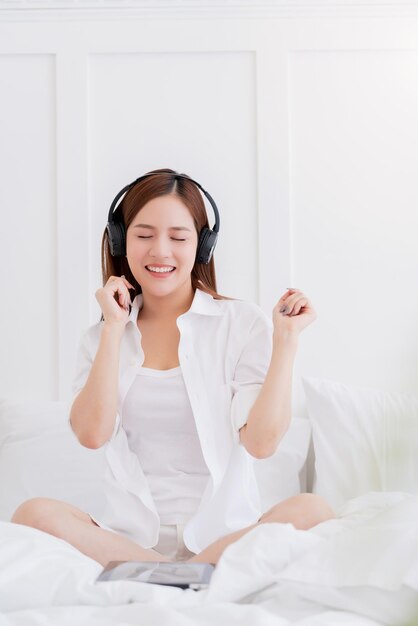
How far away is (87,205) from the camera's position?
8.68 ft

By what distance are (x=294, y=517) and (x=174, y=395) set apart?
15.5 inches

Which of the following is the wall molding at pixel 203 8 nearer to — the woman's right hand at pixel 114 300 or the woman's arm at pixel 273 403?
the woman's right hand at pixel 114 300

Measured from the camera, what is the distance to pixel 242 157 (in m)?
2.64

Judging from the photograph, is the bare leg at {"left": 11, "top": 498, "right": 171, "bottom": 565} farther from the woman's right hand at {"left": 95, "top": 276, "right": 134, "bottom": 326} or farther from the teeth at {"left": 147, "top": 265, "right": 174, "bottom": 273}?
the teeth at {"left": 147, "top": 265, "right": 174, "bottom": 273}

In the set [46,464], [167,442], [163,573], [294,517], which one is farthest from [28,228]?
[163,573]

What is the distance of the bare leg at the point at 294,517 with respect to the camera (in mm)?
1484

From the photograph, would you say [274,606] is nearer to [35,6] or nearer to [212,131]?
[212,131]

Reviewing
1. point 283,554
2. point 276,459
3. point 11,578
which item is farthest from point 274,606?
point 276,459

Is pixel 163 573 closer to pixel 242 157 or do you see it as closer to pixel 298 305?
pixel 298 305

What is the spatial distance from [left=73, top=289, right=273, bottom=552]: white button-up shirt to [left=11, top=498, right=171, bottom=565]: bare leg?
4.7 inches

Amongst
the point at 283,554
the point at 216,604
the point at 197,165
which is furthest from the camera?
the point at 197,165

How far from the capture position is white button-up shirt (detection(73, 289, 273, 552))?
5.46ft

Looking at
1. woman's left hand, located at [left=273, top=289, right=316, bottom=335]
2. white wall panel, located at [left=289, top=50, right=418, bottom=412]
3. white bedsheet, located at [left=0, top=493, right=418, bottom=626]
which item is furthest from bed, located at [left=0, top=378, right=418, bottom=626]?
white wall panel, located at [left=289, top=50, right=418, bottom=412]

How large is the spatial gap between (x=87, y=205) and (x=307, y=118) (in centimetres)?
77
